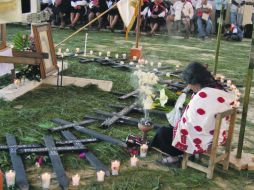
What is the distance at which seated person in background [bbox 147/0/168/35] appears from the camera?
17.3 m

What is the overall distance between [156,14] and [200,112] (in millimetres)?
13473

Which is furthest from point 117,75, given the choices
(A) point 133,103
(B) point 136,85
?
(A) point 133,103

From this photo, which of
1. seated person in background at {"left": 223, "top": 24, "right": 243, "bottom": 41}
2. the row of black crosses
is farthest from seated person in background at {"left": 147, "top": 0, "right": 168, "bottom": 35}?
the row of black crosses

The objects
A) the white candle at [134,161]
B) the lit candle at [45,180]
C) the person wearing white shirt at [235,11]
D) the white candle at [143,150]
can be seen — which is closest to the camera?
the lit candle at [45,180]

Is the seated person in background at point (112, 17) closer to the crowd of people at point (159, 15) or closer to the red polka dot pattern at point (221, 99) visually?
the crowd of people at point (159, 15)

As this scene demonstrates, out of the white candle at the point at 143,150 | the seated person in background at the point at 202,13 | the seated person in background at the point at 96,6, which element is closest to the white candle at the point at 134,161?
the white candle at the point at 143,150

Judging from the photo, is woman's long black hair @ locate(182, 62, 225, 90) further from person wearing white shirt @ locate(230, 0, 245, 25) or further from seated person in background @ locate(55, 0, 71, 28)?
person wearing white shirt @ locate(230, 0, 245, 25)

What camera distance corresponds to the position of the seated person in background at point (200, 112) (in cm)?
445

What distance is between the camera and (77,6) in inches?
711

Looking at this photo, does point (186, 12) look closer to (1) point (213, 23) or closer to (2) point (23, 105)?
(1) point (213, 23)

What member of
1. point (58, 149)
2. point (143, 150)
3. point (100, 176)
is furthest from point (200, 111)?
point (58, 149)

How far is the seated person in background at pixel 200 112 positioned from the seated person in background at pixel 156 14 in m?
13.1

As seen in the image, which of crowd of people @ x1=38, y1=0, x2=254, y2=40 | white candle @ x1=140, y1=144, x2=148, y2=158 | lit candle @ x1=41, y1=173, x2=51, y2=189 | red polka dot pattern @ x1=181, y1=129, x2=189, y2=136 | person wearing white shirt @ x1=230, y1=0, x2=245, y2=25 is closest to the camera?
lit candle @ x1=41, y1=173, x2=51, y2=189

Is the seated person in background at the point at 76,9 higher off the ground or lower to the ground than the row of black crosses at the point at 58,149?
higher
